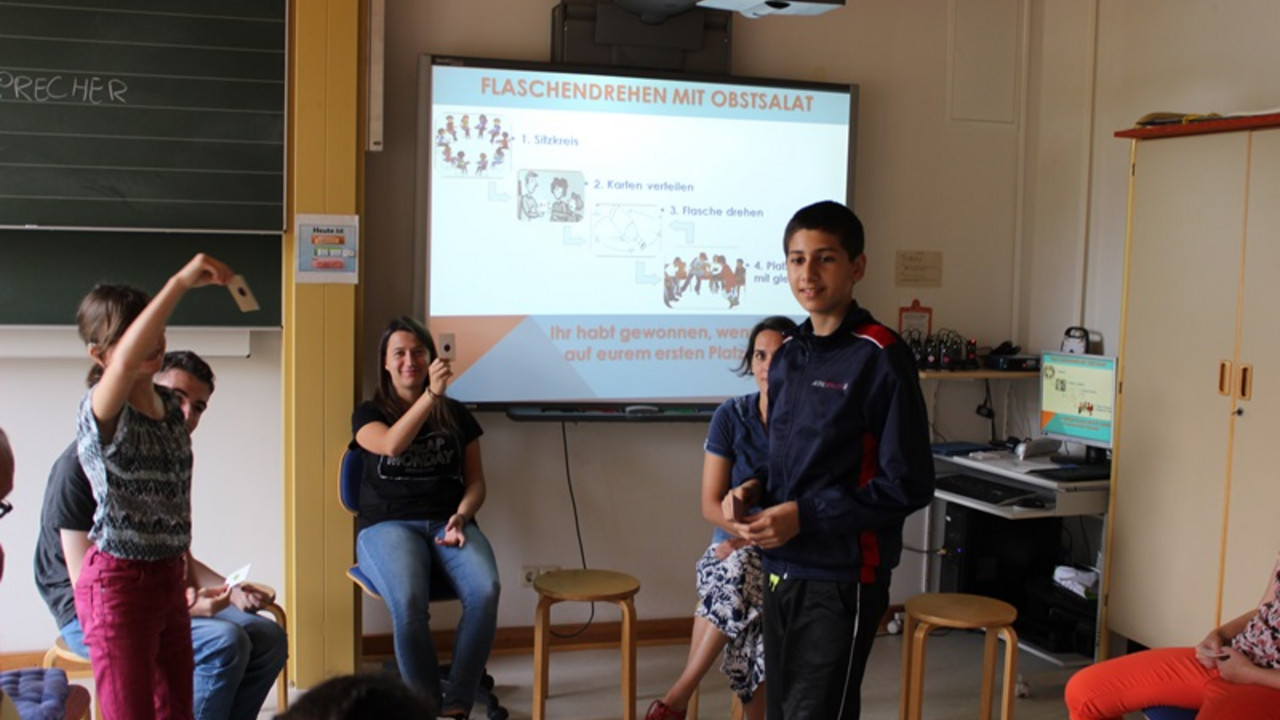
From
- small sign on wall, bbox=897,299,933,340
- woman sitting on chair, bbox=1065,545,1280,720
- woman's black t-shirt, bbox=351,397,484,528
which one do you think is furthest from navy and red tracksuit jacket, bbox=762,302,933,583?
small sign on wall, bbox=897,299,933,340

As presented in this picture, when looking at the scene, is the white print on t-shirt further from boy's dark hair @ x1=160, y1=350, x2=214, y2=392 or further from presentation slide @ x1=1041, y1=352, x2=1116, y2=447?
presentation slide @ x1=1041, y1=352, x2=1116, y2=447

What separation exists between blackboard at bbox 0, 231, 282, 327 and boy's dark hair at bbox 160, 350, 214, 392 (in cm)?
90

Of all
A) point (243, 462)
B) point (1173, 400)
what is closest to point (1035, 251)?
point (1173, 400)

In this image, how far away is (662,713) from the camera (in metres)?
3.53

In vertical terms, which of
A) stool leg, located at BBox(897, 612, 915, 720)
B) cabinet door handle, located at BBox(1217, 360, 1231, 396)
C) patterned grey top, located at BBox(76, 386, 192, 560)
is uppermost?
cabinet door handle, located at BBox(1217, 360, 1231, 396)

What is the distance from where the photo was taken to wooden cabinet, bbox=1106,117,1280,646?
361 cm

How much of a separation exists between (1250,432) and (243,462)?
10.5ft

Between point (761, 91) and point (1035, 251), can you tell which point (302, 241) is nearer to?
point (761, 91)

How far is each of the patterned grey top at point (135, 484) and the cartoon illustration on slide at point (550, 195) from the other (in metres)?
1.87

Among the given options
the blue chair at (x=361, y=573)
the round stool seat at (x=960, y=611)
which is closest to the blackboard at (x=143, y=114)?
the blue chair at (x=361, y=573)

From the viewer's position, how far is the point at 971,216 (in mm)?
4898

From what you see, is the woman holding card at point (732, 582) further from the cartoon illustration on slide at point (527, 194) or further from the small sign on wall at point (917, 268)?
the small sign on wall at point (917, 268)

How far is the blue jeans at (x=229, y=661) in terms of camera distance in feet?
9.96

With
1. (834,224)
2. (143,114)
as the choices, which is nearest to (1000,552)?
(834,224)
